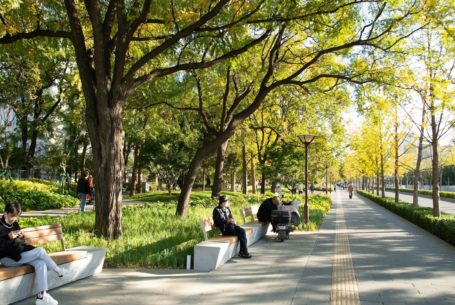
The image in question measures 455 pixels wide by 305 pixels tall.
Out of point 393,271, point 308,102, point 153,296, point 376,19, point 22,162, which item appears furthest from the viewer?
point 22,162

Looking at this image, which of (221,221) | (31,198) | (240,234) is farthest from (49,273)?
(31,198)

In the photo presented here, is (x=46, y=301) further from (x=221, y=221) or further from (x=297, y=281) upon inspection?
(x=221, y=221)

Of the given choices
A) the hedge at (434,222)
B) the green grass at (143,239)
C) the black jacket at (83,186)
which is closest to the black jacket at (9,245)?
the green grass at (143,239)

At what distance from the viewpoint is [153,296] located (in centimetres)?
614

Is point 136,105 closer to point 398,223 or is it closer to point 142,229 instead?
point 142,229

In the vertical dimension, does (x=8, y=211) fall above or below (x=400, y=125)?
below

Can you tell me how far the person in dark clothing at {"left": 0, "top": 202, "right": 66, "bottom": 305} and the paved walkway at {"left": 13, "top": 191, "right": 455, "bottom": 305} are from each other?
357mm

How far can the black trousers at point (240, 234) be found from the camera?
31.0 feet

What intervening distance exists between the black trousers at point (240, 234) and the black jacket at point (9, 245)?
466 cm

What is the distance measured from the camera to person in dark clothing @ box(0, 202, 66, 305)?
5.63m

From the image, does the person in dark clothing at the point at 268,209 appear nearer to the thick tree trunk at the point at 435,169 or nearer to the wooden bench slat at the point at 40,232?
the wooden bench slat at the point at 40,232

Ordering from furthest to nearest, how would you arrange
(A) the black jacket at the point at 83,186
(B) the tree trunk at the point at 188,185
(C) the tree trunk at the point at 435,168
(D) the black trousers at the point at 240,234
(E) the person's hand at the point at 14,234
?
(A) the black jacket at the point at 83,186, (C) the tree trunk at the point at 435,168, (B) the tree trunk at the point at 188,185, (D) the black trousers at the point at 240,234, (E) the person's hand at the point at 14,234

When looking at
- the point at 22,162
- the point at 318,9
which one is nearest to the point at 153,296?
the point at 318,9

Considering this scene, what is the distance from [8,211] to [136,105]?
1212cm
